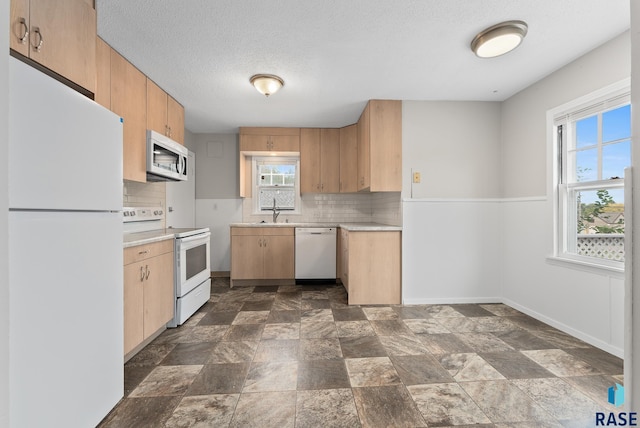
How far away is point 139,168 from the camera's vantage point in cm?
252

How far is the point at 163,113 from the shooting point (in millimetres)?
2967

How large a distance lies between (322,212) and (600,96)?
11.4ft

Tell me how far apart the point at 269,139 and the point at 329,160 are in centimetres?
98

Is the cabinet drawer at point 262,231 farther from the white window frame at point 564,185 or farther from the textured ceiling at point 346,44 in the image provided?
the white window frame at point 564,185

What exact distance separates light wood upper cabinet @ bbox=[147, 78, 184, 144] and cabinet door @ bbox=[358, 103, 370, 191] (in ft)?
7.28

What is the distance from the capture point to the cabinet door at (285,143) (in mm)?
4355

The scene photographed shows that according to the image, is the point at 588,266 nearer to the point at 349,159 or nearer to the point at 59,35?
the point at 349,159

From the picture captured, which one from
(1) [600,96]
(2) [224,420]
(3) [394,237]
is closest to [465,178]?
(3) [394,237]

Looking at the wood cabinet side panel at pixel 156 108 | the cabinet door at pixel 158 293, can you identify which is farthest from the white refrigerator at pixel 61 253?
the wood cabinet side panel at pixel 156 108

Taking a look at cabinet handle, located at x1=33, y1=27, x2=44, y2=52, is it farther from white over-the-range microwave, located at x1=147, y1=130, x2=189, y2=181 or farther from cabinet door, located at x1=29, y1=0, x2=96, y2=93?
white over-the-range microwave, located at x1=147, y1=130, x2=189, y2=181

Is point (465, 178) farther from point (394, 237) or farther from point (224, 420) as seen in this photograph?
point (224, 420)

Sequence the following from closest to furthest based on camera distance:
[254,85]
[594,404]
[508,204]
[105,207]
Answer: [105,207]
[594,404]
[254,85]
[508,204]

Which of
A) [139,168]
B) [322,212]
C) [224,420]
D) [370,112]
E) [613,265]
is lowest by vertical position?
[224,420]

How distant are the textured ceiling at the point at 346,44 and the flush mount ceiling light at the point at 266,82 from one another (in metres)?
0.07
